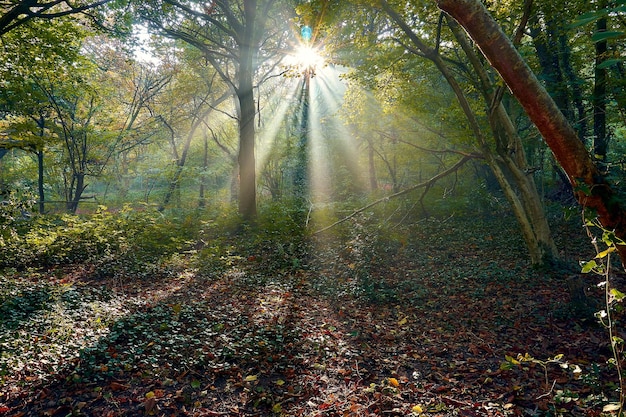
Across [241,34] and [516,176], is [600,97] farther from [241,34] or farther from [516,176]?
[241,34]

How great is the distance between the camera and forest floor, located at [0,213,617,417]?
12.0 ft

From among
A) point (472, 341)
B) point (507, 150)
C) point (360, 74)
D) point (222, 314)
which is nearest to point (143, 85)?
point (360, 74)

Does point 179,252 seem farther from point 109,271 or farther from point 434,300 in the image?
point 434,300

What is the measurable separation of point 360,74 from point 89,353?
29.7 feet

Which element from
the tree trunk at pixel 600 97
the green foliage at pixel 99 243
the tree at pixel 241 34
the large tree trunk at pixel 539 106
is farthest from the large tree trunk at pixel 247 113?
the large tree trunk at pixel 539 106

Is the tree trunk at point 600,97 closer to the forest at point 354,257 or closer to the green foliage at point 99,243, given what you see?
the forest at point 354,257

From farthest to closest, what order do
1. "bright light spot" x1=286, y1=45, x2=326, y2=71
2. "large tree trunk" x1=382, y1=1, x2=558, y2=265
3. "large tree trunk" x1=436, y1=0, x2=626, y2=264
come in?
"bright light spot" x1=286, y1=45, x2=326, y2=71, "large tree trunk" x1=382, y1=1, x2=558, y2=265, "large tree trunk" x1=436, y1=0, x2=626, y2=264

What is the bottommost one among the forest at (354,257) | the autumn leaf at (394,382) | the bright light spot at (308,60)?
the autumn leaf at (394,382)

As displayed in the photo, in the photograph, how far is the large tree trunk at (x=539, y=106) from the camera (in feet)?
6.48

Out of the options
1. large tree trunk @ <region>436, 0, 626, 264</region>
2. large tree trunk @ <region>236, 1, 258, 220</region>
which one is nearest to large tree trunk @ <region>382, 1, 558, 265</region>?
large tree trunk @ <region>436, 0, 626, 264</region>

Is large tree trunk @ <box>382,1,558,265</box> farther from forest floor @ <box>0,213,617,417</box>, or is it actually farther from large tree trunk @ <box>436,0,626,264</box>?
large tree trunk @ <box>436,0,626,264</box>

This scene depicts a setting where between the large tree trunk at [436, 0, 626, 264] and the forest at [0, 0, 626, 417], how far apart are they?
1cm

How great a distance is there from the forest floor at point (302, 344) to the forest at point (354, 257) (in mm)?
34

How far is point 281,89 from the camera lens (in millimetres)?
21609
